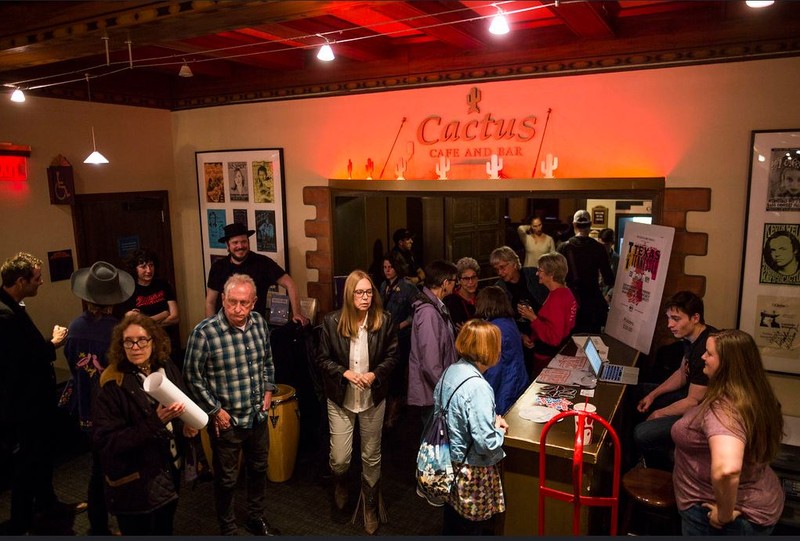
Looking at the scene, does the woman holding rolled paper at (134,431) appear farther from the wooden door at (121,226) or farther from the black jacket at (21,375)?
the wooden door at (121,226)

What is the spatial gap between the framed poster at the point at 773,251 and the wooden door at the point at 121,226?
4.78 m

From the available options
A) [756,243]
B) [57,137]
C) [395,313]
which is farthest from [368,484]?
[57,137]

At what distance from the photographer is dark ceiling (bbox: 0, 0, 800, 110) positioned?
289 cm

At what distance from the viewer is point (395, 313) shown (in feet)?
15.0

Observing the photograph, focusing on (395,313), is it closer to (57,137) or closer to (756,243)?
(756,243)

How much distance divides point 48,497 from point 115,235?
2.92 m

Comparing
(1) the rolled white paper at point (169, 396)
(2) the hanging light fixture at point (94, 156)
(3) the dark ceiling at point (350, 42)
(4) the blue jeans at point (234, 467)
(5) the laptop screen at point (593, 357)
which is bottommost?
(4) the blue jeans at point (234, 467)

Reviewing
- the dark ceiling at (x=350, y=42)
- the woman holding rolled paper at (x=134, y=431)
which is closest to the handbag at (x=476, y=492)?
the woman holding rolled paper at (x=134, y=431)

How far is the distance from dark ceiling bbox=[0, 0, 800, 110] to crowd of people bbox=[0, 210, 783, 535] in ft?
4.37

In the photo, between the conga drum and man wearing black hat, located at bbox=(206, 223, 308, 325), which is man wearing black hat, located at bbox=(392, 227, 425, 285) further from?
the conga drum

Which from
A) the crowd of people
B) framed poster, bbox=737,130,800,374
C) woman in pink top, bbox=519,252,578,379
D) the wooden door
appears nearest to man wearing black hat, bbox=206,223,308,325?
the crowd of people

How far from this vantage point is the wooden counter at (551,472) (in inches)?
116

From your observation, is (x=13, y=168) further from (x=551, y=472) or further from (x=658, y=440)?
(x=658, y=440)

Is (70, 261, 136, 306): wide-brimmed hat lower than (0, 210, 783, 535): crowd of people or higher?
higher
